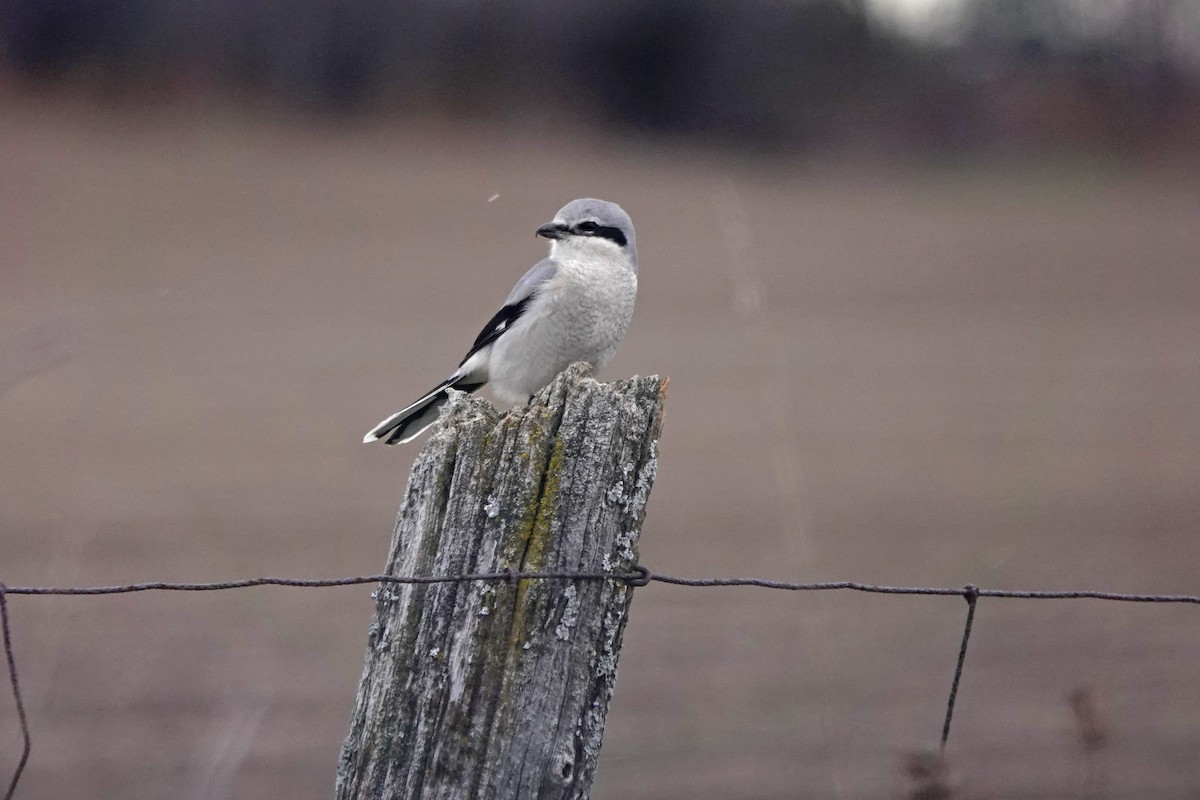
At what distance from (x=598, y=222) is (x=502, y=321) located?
1.52ft

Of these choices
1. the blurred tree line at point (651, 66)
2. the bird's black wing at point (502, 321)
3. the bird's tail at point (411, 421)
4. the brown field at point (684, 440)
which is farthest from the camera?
the blurred tree line at point (651, 66)

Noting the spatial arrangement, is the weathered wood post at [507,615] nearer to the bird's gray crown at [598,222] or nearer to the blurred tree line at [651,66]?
the bird's gray crown at [598,222]

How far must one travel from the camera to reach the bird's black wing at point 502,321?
4621 mm

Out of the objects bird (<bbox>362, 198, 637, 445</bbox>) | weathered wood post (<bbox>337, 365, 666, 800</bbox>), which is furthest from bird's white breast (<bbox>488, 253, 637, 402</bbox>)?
weathered wood post (<bbox>337, 365, 666, 800</bbox>)

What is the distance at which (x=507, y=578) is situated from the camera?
7.29ft

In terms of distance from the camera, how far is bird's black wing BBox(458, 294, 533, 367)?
4.62 meters

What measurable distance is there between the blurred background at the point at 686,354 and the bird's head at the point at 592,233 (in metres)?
0.78

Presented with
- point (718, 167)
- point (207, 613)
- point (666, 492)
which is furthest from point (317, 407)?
point (718, 167)

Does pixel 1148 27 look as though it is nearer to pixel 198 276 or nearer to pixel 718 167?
pixel 718 167

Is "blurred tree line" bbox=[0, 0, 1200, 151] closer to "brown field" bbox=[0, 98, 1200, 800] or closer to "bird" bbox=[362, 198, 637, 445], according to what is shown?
"brown field" bbox=[0, 98, 1200, 800]

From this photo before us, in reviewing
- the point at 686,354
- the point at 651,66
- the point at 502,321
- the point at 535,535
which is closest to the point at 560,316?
the point at 502,321

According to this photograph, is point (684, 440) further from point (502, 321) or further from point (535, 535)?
point (535, 535)

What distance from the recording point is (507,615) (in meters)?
2.24

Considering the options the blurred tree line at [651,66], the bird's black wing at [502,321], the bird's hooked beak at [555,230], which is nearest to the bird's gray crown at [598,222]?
the bird's hooked beak at [555,230]
